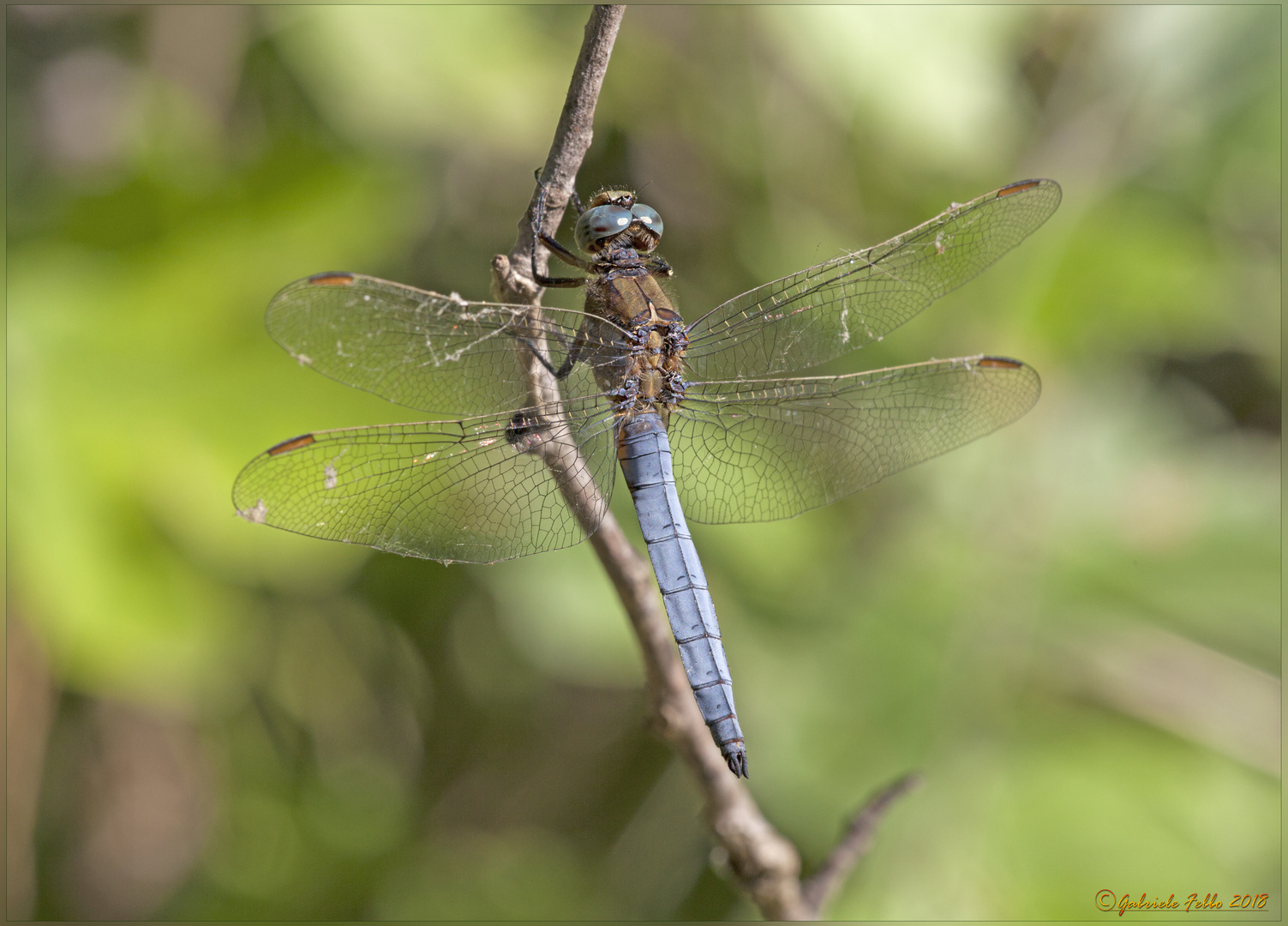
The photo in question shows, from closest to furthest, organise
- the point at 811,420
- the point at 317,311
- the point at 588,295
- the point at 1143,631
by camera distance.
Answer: the point at 317,311 → the point at 588,295 → the point at 811,420 → the point at 1143,631

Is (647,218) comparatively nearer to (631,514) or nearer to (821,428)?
(821,428)

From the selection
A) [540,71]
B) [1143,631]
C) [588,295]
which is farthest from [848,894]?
[540,71]

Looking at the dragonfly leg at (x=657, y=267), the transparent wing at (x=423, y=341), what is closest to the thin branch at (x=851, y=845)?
the transparent wing at (x=423, y=341)

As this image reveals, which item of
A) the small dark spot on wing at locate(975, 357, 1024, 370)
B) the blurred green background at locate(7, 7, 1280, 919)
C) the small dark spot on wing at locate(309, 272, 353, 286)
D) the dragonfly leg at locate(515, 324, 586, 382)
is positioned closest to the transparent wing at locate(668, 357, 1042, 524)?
the small dark spot on wing at locate(975, 357, 1024, 370)

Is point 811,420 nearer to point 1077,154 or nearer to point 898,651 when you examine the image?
point 898,651

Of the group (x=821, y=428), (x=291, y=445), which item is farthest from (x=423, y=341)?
(x=821, y=428)

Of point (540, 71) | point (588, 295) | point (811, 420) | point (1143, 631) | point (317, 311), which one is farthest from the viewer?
point (540, 71)

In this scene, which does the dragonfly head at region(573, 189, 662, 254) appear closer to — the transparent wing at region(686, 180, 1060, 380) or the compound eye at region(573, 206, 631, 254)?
the compound eye at region(573, 206, 631, 254)
